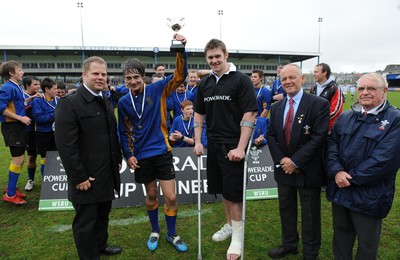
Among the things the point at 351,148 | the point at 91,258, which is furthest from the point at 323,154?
the point at 91,258

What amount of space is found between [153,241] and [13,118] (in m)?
3.42

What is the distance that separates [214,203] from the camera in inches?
202

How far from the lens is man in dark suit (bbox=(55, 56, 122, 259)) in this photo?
2764mm

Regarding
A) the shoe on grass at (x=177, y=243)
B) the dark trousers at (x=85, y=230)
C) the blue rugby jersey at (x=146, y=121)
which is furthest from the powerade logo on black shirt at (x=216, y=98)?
the shoe on grass at (x=177, y=243)

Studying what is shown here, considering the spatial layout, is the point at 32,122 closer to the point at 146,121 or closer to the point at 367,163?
the point at 146,121

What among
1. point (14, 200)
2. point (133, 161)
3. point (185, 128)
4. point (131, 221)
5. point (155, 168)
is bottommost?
point (131, 221)

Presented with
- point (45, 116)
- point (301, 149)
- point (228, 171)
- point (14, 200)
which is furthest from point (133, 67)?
point (14, 200)

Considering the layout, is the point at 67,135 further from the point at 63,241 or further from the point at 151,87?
the point at 63,241


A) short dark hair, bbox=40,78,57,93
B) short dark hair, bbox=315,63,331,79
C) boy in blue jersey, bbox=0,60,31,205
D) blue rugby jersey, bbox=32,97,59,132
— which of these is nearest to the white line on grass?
boy in blue jersey, bbox=0,60,31,205

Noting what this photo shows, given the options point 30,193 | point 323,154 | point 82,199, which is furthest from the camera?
point 30,193

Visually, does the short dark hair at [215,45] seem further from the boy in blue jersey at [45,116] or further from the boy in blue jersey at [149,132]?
the boy in blue jersey at [45,116]

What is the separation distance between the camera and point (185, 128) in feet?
19.0

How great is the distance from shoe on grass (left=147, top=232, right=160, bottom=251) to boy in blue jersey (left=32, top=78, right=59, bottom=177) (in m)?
3.36

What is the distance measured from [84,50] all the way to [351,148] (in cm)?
5390
